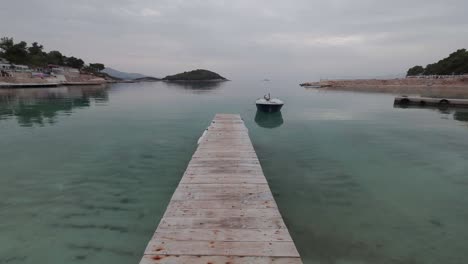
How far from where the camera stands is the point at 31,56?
104500 mm

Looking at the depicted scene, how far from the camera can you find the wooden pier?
3.83m

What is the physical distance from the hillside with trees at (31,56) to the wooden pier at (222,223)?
127471 millimetres

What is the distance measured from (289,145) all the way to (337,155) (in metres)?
3.00

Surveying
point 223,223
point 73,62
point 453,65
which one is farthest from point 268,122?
point 73,62

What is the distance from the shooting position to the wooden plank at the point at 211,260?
3676 millimetres

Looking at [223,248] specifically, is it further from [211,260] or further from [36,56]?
[36,56]

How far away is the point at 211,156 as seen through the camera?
899cm

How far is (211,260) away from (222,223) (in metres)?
1.01

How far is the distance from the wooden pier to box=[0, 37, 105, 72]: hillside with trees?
127471mm

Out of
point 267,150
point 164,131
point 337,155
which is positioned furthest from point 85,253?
point 164,131

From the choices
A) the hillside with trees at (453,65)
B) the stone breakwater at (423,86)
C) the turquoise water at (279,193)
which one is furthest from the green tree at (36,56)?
the hillside with trees at (453,65)

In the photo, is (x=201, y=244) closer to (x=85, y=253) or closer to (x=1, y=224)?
(x=85, y=253)

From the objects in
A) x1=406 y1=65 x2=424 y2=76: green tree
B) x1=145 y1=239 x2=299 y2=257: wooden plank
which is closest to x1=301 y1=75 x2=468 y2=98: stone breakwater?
x1=406 y1=65 x2=424 y2=76: green tree

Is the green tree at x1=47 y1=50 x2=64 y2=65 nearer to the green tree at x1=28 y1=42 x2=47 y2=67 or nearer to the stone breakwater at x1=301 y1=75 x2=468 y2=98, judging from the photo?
the green tree at x1=28 y1=42 x2=47 y2=67
